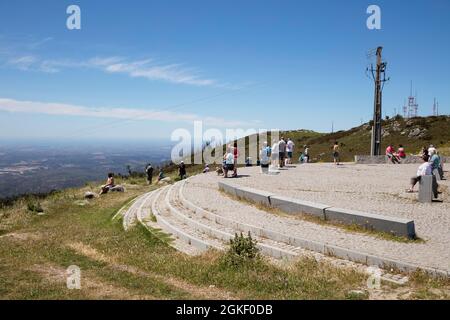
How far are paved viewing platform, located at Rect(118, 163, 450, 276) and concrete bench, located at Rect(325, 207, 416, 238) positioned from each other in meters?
0.23

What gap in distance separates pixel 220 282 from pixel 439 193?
35.7 feet

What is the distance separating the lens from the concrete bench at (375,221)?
9.02 m

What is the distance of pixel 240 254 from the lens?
840cm

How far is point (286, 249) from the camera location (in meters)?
9.06

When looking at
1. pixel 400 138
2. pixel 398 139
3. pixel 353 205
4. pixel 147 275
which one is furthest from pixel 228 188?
pixel 400 138

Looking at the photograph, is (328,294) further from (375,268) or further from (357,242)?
(357,242)

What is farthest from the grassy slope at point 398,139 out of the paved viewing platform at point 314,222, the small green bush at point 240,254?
the small green bush at point 240,254

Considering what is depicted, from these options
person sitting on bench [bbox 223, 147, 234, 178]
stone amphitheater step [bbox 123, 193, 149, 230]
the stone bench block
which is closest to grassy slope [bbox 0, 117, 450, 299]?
stone amphitheater step [bbox 123, 193, 149, 230]

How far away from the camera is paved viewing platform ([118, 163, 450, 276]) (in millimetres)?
8281

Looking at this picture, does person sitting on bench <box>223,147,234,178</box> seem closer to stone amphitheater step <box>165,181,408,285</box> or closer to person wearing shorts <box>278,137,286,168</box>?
person wearing shorts <box>278,137,286,168</box>

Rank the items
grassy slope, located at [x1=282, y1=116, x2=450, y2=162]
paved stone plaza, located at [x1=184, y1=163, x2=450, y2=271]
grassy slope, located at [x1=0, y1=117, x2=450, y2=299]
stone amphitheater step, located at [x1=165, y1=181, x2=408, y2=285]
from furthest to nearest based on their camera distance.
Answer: grassy slope, located at [x1=282, y1=116, x2=450, y2=162] < paved stone plaza, located at [x1=184, y1=163, x2=450, y2=271] < stone amphitheater step, located at [x1=165, y1=181, x2=408, y2=285] < grassy slope, located at [x1=0, y1=117, x2=450, y2=299]

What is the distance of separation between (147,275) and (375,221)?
18.6 ft

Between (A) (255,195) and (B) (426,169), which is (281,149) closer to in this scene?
(A) (255,195)

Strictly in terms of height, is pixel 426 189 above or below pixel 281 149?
below
